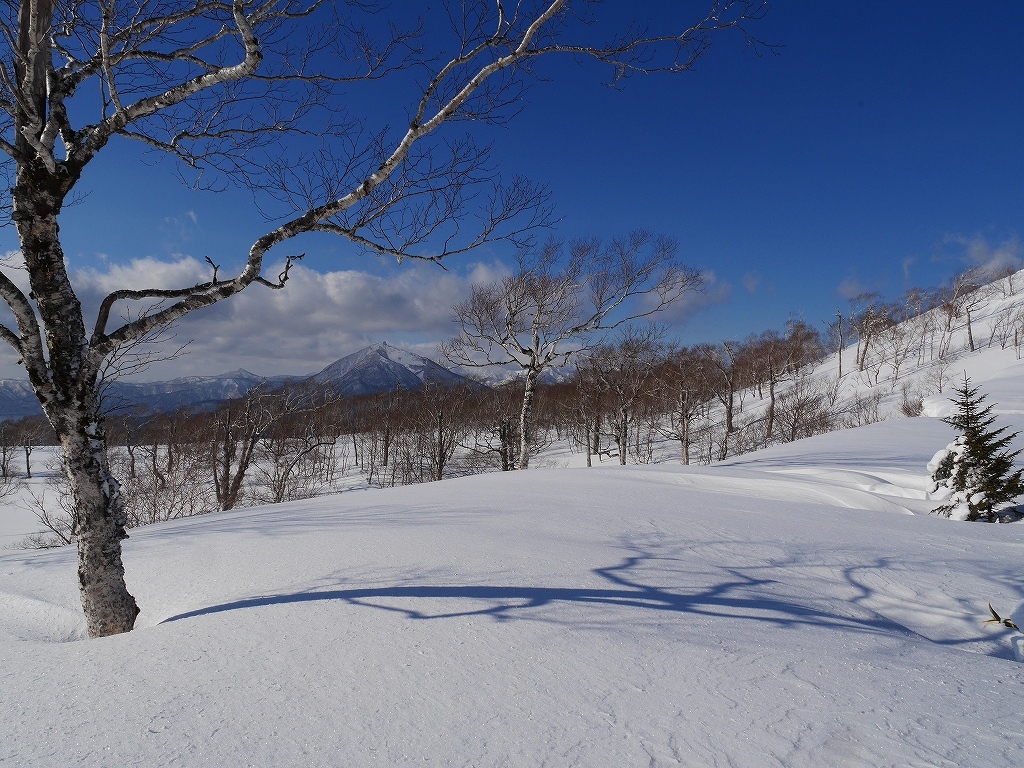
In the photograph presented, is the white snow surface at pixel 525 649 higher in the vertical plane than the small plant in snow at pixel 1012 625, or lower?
higher

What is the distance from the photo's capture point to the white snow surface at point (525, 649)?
153 centimetres

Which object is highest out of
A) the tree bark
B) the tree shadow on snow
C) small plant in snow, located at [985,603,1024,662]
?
the tree bark

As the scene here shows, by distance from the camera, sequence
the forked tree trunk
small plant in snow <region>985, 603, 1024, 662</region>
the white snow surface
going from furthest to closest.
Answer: the forked tree trunk, small plant in snow <region>985, 603, 1024, 662</region>, the white snow surface

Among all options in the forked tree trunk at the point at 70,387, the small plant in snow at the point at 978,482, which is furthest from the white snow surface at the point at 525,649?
the small plant in snow at the point at 978,482

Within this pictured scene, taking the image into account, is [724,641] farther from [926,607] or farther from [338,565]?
[338,565]

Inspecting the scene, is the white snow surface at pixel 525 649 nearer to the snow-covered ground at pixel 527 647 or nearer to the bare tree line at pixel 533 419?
the snow-covered ground at pixel 527 647

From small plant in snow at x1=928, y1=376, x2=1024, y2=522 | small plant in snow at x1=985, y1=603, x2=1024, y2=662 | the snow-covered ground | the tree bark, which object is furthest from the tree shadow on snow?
the tree bark

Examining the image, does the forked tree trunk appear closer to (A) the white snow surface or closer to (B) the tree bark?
(A) the white snow surface

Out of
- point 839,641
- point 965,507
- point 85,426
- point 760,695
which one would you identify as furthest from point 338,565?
point 965,507

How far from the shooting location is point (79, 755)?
58.1 inches

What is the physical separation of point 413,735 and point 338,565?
78.7 inches

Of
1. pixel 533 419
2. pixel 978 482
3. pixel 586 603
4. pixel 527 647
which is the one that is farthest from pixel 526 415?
pixel 533 419

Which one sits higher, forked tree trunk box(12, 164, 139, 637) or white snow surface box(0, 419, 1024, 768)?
forked tree trunk box(12, 164, 139, 637)

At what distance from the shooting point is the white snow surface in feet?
5.03
